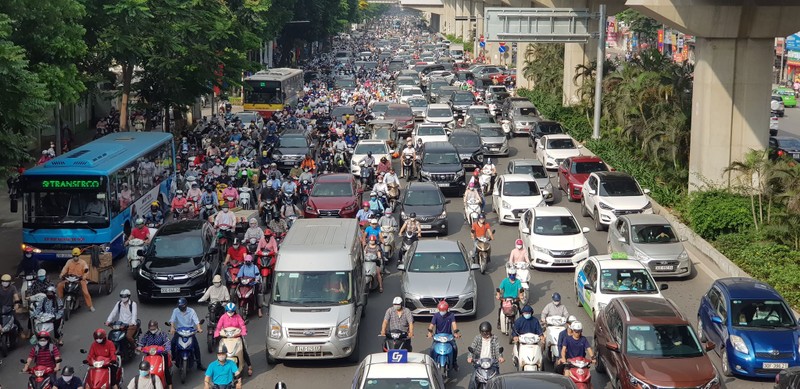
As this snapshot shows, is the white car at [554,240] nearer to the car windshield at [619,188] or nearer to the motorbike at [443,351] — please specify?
the car windshield at [619,188]

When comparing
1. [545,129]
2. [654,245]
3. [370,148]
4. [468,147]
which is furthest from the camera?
[545,129]

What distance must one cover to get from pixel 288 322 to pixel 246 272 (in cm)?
338

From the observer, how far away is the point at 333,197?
29297mm

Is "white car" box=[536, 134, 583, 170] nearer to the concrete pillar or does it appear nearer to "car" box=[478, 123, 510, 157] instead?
"car" box=[478, 123, 510, 157]

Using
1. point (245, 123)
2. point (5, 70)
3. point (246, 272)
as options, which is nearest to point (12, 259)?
point (5, 70)

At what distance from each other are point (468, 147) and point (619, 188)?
10.7m

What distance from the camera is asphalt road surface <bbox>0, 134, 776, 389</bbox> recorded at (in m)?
17.2

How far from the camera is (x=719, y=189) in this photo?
30.4 meters

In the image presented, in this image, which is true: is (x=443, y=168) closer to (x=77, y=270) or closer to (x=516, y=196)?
(x=516, y=196)

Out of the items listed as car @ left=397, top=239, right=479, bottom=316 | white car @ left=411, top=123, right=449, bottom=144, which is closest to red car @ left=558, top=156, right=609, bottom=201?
white car @ left=411, top=123, right=449, bottom=144

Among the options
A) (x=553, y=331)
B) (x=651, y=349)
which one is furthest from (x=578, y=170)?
(x=651, y=349)

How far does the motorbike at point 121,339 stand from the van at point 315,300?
8.33 ft

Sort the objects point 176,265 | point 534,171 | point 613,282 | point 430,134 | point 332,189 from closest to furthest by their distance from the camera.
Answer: point 613,282
point 176,265
point 332,189
point 534,171
point 430,134

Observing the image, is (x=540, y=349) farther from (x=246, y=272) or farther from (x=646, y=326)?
(x=246, y=272)
